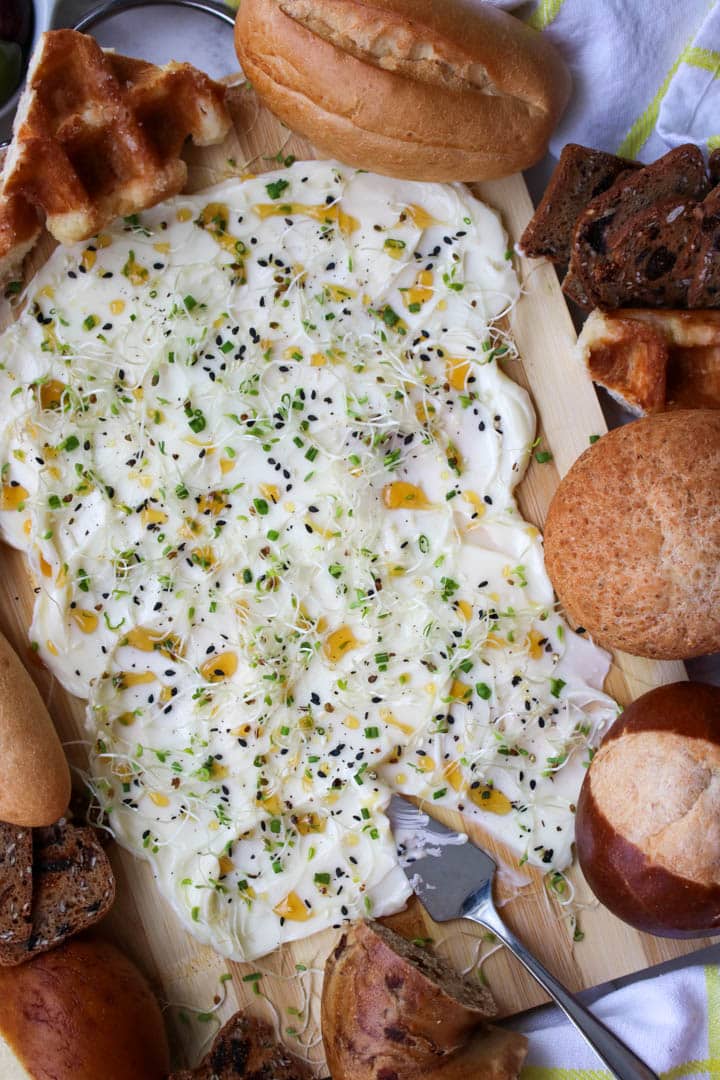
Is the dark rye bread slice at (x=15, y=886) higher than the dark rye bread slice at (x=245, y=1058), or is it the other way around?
the dark rye bread slice at (x=15, y=886)

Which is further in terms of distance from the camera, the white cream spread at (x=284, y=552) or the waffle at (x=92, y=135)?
the white cream spread at (x=284, y=552)

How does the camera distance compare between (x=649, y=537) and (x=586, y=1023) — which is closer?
(x=649, y=537)

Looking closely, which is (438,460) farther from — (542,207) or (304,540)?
(542,207)

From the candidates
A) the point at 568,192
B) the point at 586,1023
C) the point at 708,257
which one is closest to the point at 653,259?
the point at 708,257

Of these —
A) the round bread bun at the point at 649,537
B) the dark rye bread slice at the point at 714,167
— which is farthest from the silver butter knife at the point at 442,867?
the dark rye bread slice at the point at 714,167

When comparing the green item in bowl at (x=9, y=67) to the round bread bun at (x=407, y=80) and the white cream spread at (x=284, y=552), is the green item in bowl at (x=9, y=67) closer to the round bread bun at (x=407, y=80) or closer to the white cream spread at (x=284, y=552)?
the white cream spread at (x=284, y=552)

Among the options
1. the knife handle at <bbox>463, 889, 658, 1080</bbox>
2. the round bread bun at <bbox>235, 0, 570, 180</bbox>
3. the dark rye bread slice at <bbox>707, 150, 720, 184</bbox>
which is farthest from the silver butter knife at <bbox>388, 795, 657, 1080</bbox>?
the dark rye bread slice at <bbox>707, 150, 720, 184</bbox>

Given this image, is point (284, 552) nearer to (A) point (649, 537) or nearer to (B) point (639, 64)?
(A) point (649, 537)

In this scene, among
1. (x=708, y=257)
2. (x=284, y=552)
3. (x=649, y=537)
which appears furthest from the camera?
(x=284, y=552)
